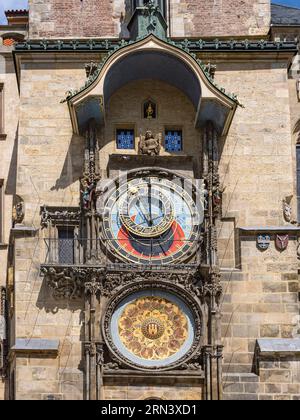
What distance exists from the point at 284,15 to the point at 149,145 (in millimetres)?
5074

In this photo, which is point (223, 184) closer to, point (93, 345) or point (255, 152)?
point (255, 152)

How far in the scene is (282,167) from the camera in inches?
1074

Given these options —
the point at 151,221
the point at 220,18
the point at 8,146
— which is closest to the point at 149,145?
the point at 151,221

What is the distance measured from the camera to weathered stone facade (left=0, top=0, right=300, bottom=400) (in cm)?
2591

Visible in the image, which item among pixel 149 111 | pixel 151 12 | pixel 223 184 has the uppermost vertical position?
pixel 151 12

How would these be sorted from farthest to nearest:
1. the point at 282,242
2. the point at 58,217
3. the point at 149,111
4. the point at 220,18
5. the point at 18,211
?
the point at 220,18 → the point at 149,111 → the point at 18,211 → the point at 58,217 → the point at 282,242

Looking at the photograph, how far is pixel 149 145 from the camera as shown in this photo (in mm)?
27375

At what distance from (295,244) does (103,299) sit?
11.4 ft

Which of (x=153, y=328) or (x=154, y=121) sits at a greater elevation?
(x=154, y=121)

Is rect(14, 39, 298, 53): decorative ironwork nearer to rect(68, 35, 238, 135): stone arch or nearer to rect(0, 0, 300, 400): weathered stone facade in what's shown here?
rect(0, 0, 300, 400): weathered stone facade

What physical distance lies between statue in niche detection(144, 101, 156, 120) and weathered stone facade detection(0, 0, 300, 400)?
0.04 metres

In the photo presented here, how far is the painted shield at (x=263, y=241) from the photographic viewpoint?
26672 millimetres

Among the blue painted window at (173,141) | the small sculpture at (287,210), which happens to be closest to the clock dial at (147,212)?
the blue painted window at (173,141)

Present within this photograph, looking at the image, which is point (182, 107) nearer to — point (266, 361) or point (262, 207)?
point (262, 207)
